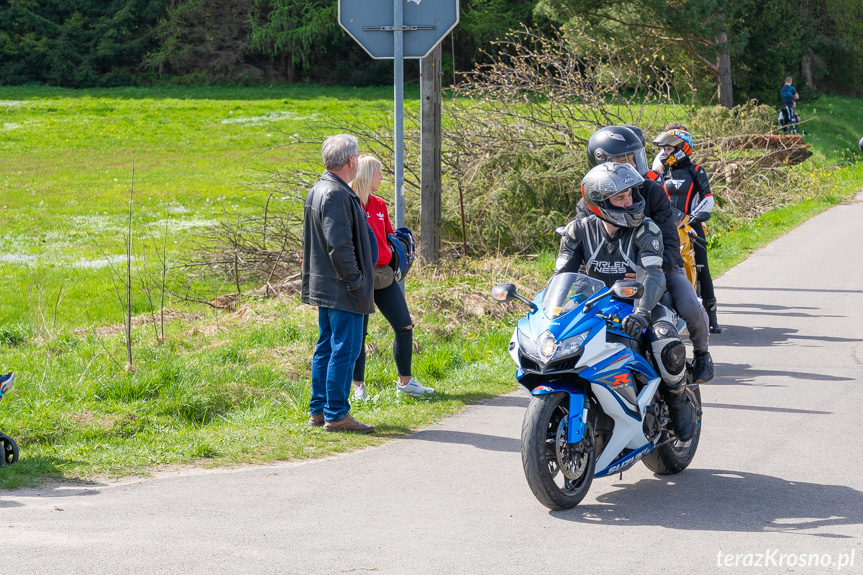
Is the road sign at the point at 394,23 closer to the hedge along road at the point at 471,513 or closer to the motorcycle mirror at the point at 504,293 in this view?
the hedge along road at the point at 471,513

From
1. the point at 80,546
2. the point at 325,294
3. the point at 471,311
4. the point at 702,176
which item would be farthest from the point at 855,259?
the point at 80,546

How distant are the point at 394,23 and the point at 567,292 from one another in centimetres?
347

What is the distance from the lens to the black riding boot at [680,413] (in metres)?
5.39

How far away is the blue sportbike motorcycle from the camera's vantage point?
4.75 meters

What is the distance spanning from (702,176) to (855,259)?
6.40 metres

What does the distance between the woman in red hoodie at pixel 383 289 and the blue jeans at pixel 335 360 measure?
32 cm

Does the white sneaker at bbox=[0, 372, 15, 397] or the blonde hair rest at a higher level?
the blonde hair

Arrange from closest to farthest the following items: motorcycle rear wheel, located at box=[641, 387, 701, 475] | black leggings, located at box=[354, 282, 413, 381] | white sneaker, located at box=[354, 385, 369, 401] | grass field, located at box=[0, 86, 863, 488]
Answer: motorcycle rear wheel, located at box=[641, 387, 701, 475] → grass field, located at box=[0, 86, 863, 488] → black leggings, located at box=[354, 282, 413, 381] → white sneaker, located at box=[354, 385, 369, 401]

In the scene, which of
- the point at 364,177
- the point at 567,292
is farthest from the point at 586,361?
the point at 364,177

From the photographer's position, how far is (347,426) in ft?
21.4

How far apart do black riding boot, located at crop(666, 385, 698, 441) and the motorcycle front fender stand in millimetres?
765

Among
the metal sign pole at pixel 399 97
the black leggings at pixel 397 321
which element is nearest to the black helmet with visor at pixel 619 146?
the metal sign pole at pixel 399 97

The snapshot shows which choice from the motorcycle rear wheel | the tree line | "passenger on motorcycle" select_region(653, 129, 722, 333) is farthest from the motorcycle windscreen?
the tree line

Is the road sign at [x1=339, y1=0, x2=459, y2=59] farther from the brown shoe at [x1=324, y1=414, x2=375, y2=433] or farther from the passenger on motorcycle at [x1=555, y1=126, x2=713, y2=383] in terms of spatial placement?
the brown shoe at [x1=324, y1=414, x2=375, y2=433]
